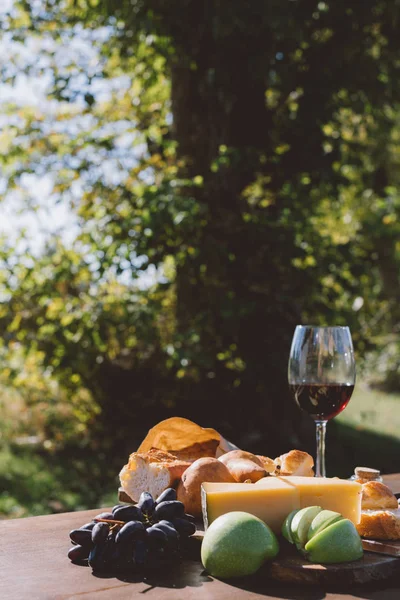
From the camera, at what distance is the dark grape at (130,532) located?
47.8 inches

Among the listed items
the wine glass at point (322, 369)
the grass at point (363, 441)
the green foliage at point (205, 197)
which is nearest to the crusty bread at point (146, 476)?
the wine glass at point (322, 369)

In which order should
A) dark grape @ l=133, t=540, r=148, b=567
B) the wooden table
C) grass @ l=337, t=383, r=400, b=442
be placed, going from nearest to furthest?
the wooden table, dark grape @ l=133, t=540, r=148, b=567, grass @ l=337, t=383, r=400, b=442

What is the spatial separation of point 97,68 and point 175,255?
1.51 meters

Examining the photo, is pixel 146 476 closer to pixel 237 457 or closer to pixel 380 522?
pixel 237 457

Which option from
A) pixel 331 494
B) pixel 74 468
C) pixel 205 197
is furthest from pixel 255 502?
pixel 74 468

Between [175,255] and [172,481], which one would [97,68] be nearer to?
[175,255]

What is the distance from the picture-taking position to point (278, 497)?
1.28 meters

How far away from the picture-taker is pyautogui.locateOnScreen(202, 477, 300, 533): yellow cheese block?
1.28 metres

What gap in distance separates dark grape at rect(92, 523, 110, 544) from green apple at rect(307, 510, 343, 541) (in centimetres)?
33

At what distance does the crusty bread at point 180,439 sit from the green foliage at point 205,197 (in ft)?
8.71

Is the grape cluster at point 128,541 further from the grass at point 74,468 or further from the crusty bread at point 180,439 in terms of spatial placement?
the grass at point 74,468

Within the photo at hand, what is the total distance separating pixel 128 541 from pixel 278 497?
0.27m

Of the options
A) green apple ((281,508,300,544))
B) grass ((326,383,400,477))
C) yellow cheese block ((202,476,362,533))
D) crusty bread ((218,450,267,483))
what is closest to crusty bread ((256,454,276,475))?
crusty bread ((218,450,267,483))

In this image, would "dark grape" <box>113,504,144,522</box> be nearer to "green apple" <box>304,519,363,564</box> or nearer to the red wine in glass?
"green apple" <box>304,519,363,564</box>
